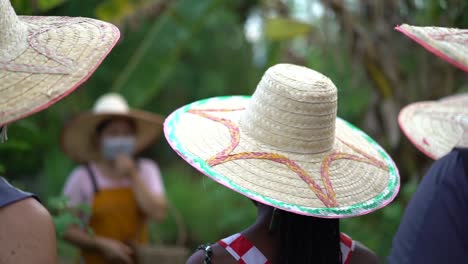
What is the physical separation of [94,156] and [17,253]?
3118mm

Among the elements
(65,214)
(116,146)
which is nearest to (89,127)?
(116,146)

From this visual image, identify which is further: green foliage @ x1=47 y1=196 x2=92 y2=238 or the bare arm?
the bare arm

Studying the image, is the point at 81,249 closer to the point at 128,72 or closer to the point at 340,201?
the point at 128,72

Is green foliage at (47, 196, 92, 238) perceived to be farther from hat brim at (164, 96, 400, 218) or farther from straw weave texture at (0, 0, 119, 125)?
straw weave texture at (0, 0, 119, 125)

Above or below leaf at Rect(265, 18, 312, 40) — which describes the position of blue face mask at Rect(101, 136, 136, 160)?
below

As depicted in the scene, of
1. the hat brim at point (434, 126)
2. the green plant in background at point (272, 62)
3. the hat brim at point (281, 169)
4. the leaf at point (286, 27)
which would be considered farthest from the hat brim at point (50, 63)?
the leaf at point (286, 27)

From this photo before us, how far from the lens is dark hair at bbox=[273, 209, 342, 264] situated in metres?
2.31

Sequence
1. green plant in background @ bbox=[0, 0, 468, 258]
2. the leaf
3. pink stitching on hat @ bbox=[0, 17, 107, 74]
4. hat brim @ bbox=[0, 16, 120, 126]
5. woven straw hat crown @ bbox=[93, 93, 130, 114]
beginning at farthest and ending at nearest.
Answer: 1. the leaf
2. green plant in background @ bbox=[0, 0, 468, 258]
3. woven straw hat crown @ bbox=[93, 93, 130, 114]
4. pink stitching on hat @ bbox=[0, 17, 107, 74]
5. hat brim @ bbox=[0, 16, 120, 126]

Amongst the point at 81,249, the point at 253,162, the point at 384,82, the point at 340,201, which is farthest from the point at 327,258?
the point at 384,82

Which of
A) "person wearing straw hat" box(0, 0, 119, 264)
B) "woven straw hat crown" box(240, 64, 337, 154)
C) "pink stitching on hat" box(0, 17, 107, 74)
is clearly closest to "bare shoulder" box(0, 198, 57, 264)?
"person wearing straw hat" box(0, 0, 119, 264)

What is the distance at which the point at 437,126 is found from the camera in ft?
11.0

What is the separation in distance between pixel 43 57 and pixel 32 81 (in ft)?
0.41

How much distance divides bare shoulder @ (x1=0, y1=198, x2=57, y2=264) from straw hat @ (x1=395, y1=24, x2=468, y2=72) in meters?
1.22

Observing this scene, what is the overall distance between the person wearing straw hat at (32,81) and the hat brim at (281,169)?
0.43 metres
